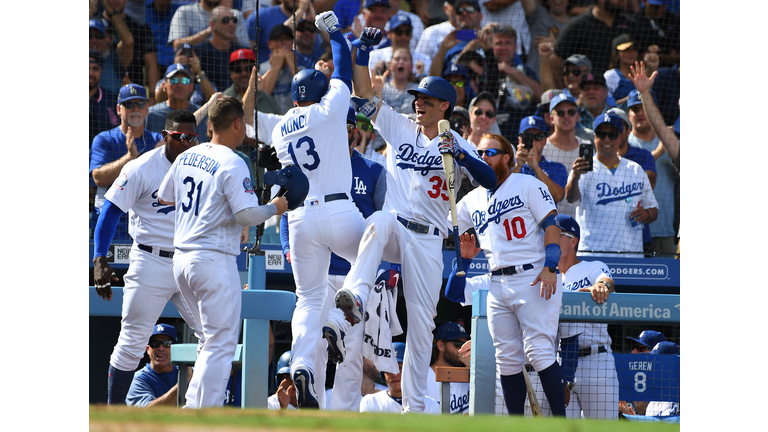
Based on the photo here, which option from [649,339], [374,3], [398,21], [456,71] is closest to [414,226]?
[649,339]

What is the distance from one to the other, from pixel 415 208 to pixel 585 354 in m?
1.54

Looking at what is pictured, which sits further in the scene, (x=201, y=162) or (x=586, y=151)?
(x=586, y=151)

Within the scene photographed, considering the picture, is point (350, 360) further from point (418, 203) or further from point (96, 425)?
point (96, 425)

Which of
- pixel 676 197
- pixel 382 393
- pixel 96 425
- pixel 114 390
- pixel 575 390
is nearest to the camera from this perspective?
pixel 96 425

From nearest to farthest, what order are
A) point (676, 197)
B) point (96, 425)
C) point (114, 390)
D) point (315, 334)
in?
point (96, 425) → point (315, 334) → point (114, 390) → point (676, 197)

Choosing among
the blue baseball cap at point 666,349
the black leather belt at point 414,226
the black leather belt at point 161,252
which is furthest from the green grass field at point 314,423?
the blue baseball cap at point 666,349

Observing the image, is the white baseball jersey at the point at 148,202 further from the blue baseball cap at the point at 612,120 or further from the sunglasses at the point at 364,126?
the blue baseball cap at the point at 612,120

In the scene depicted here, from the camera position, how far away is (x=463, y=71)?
26.3 feet

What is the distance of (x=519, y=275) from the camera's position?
4.66 m

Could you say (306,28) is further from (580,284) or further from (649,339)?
(649,339)

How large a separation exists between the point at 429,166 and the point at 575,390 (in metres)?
1.76

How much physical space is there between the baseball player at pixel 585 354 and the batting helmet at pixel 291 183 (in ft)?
6.31

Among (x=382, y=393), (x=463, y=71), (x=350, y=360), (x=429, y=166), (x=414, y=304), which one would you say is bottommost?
(x=382, y=393)
